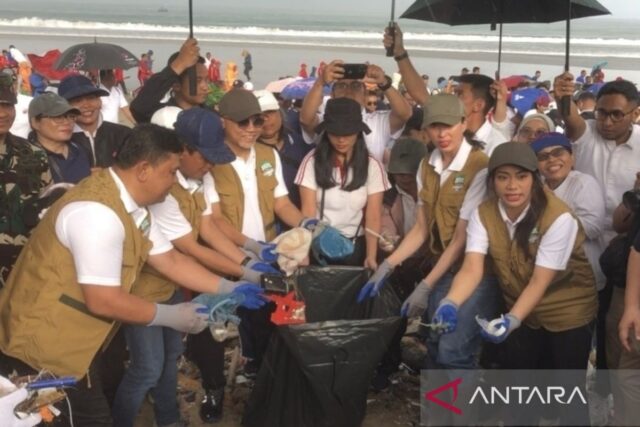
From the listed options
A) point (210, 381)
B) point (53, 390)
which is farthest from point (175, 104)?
point (53, 390)

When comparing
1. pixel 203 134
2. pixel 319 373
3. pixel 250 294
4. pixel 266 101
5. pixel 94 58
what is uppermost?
pixel 94 58

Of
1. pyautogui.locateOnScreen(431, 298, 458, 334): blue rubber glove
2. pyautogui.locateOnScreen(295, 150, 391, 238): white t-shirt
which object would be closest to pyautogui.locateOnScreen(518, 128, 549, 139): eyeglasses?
pyautogui.locateOnScreen(295, 150, 391, 238): white t-shirt

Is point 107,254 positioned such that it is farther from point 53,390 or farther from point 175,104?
point 175,104

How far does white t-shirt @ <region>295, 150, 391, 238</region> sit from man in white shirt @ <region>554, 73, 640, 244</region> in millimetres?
1242

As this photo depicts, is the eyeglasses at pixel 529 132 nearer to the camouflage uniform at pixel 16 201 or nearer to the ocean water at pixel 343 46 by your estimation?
the camouflage uniform at pixel 16 201

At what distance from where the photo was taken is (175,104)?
4273mm

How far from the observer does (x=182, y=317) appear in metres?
2.92

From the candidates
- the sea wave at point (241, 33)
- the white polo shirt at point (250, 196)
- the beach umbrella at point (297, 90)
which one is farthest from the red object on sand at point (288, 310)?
the sea wave at point (241, 33)

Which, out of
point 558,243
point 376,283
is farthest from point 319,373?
point 558,243

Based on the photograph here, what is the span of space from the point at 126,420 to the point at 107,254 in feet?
3.91

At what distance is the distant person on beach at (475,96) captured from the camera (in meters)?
4.11

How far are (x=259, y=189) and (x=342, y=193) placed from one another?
49cm

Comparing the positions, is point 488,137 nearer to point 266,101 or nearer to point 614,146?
point 614,146

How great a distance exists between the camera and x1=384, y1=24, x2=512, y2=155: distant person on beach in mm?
4113
